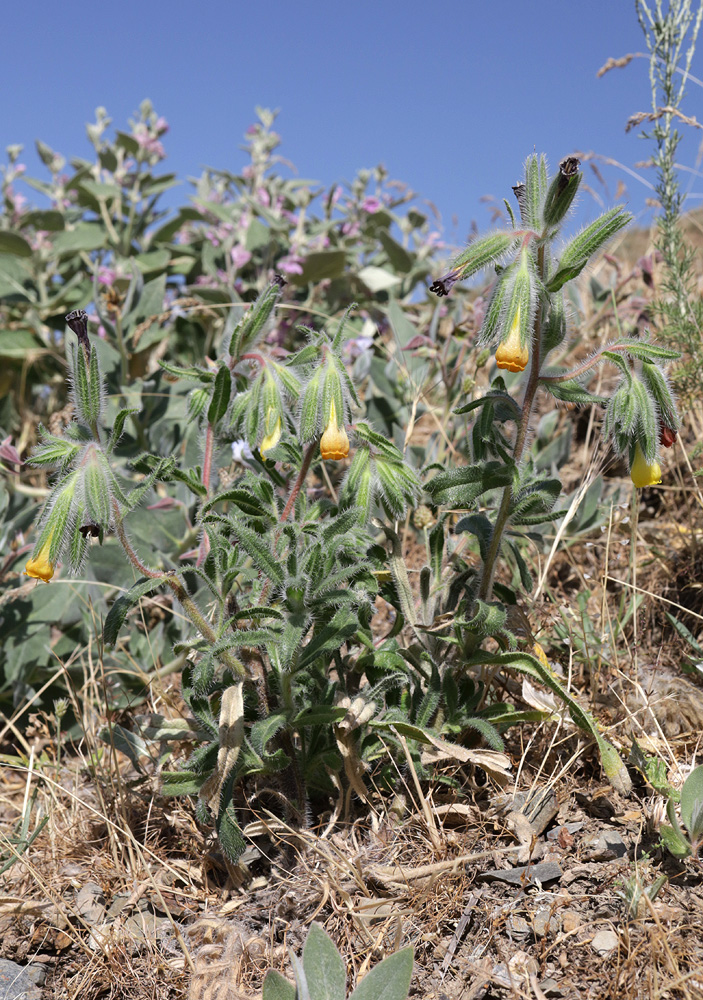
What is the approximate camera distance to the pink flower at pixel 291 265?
4.14 meters

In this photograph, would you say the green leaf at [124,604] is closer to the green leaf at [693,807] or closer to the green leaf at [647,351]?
the green leaf at [647,351]

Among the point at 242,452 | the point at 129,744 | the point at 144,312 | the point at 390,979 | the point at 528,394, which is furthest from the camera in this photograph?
the point at 144,312

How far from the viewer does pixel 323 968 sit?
1501mm

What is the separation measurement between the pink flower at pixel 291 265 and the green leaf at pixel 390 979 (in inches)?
133

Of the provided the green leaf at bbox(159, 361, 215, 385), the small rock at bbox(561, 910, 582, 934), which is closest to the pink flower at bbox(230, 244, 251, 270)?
the green leaf at bbox(159, 361, 215, 385)

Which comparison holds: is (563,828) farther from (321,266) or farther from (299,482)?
(321,266)

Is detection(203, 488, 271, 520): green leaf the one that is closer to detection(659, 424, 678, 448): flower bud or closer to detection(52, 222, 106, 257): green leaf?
detection(659, 424, 678, 448): flower bud

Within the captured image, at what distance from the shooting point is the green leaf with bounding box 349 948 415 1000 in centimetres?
146

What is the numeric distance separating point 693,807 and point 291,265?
3.28 m

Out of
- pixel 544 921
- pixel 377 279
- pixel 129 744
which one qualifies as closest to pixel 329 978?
pixel 544 921

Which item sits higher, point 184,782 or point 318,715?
point 318,715

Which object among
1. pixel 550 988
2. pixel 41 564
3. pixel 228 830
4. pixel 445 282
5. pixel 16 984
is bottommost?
pixel 16 984

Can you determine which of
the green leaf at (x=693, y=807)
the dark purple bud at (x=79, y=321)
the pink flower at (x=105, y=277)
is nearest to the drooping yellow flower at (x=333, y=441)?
the dark purple bud at (x=79, y=321)

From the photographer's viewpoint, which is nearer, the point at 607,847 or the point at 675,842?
the point at 675,842
